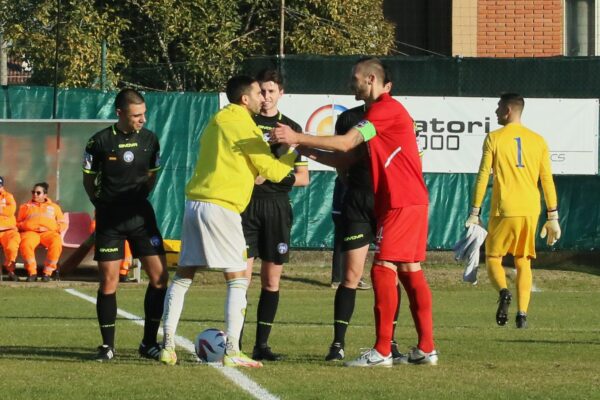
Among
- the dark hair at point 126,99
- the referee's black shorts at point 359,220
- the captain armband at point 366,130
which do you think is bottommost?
the referee's black shorts at point 359,220

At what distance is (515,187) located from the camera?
13297 millimetres

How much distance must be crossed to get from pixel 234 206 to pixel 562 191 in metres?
13.4

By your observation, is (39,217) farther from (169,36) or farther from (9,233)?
(169,36)

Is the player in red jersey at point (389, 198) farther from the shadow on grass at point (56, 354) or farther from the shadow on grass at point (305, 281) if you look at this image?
the shadow on grass at point (305, 281)

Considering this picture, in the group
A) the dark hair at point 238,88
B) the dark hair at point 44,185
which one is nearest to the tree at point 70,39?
the dark hair at point 44,185

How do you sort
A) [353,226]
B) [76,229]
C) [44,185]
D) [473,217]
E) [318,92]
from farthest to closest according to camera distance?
[318,92], [76,229], [44,185], [473,217], [353,226]

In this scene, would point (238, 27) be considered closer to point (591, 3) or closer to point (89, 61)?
point (89, 61)

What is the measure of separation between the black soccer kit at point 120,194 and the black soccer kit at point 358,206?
134 centimetres

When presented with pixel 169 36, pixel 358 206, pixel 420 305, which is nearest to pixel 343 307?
pixel 358 206

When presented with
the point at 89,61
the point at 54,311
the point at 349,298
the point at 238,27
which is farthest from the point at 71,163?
the point at 349,298

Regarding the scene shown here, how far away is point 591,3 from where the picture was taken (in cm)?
2878

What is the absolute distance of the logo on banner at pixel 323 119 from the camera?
70.2 feet

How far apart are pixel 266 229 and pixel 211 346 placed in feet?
3.94

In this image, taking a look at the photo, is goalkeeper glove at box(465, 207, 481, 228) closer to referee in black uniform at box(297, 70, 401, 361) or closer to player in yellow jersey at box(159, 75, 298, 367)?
referee in black uniform at box(297, 70, 401, 361)
